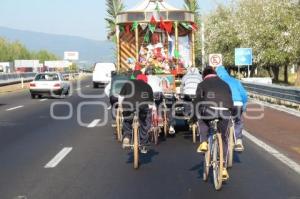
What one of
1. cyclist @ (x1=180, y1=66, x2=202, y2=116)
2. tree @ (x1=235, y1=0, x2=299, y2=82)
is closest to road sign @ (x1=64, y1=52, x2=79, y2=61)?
tree @ (x1=235, y1=0, x2=299, y2=82)

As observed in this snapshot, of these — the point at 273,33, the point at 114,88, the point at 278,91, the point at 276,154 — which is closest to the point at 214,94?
the point at 276,154

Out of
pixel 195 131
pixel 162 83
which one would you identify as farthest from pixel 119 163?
pixel 162 83

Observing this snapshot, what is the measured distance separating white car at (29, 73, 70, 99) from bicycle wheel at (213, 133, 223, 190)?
25.9m

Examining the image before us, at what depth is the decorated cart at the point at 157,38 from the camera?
57.8 ft

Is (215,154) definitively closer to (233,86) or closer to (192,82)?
(233,86)

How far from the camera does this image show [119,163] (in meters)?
10.0

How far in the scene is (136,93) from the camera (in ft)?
32.0

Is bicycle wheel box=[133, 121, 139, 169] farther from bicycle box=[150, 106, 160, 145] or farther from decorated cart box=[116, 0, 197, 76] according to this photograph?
decorated cart box=[116, 0, 197, 76]

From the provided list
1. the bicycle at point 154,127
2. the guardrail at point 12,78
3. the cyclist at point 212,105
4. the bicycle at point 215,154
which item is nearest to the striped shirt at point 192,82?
the bicycle at point 154,127

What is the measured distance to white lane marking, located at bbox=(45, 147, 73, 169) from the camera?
9.81 meters

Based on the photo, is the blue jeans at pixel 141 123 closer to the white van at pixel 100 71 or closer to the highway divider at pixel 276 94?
the highway divider at pixel 276 94

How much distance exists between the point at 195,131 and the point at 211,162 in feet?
16.9

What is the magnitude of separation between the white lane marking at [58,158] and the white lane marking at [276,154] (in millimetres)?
3962

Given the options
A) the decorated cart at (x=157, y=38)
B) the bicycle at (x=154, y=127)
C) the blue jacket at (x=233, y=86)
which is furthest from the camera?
the decorated cart at (x=157, y=38)
